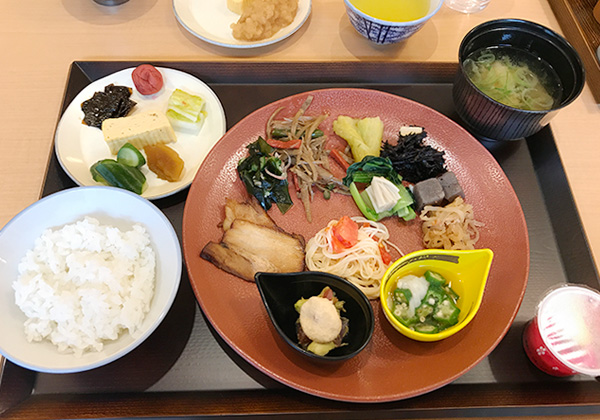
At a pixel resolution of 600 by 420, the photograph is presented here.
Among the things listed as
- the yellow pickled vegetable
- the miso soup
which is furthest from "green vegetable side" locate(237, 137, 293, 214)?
the miso soup

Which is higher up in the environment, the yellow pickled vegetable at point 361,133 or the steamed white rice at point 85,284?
the yellow pickled vegetable at point 361,133

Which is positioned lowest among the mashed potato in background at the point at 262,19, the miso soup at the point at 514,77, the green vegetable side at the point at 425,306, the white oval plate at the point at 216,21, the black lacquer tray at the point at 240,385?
the black lacquer tray at the point at 240,385

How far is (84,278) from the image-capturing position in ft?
5.41

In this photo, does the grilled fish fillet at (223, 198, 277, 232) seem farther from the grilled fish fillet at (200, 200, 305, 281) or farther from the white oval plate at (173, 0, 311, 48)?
the white oval plate at (173, 0, 311, 48)

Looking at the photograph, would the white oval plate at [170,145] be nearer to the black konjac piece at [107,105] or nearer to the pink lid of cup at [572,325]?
the black konjac piece at [107,105]

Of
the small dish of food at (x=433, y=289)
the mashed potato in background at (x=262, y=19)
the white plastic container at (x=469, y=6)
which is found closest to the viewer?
the small dish of food at (x=433, y=289)

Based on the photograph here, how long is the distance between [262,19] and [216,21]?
0.35m

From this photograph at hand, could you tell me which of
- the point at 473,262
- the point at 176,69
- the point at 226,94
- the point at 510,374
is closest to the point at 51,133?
the point at 176,69

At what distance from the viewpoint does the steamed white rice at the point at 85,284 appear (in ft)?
5.04

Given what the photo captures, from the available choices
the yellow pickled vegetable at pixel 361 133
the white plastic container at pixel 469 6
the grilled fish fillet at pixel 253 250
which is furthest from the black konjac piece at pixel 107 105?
the white plastic container at pixel 469 6

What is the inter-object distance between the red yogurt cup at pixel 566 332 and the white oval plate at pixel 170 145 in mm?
1595

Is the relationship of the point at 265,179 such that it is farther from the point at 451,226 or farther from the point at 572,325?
the point at 572,325

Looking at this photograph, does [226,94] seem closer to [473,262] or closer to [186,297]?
[186,297]

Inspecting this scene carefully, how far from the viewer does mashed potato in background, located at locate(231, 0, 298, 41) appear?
2.45 meters
